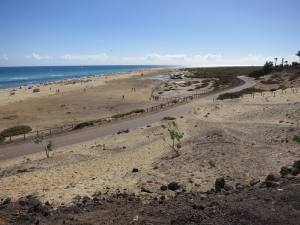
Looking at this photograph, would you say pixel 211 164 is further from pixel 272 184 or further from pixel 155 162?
pixel 272 184

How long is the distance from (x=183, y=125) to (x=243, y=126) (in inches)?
212

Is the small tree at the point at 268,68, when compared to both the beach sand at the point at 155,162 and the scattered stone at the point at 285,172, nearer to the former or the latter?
the beach sand at the point at 155,162

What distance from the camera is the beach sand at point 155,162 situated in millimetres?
19516

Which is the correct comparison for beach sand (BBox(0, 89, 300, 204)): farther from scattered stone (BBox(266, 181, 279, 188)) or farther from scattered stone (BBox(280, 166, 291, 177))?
scattered stone (BBox(266, 181, 279, 188))

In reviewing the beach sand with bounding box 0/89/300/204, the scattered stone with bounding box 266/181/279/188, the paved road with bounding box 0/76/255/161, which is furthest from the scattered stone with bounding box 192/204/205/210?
the paved road with bounding box 0/76/255/161

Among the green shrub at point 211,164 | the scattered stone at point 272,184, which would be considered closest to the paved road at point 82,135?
the green shrub at point 211,164

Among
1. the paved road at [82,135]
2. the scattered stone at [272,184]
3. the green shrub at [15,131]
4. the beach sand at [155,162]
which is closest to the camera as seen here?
the scattered stone at [272,184]

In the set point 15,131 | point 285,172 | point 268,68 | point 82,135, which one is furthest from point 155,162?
point 268,68

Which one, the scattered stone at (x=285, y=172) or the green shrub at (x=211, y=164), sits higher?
the scattered stone at (x=285, y=172)

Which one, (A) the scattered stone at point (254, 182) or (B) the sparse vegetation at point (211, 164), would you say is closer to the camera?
(A) the scattered stone at point (254, 182)

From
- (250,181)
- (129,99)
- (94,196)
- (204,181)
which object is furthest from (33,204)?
(129,99)

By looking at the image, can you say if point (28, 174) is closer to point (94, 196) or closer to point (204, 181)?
point (94, 196)

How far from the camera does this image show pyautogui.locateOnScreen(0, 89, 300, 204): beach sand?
19.5 metres

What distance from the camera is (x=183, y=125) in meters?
36.2
